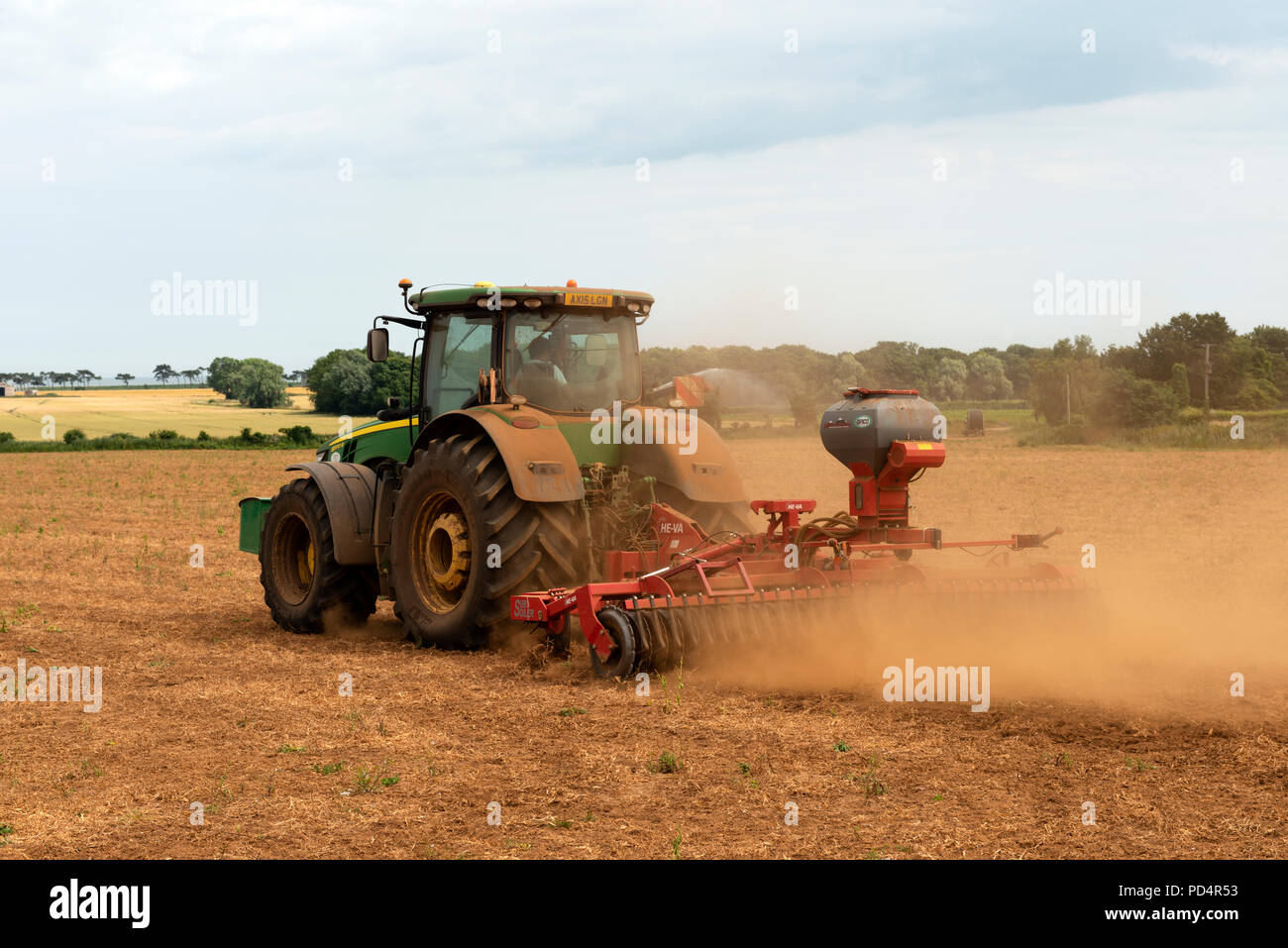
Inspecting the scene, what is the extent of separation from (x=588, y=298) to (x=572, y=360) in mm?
505

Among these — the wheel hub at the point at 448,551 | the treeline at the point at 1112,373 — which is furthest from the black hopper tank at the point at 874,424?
the treeline at the point at 1112,373

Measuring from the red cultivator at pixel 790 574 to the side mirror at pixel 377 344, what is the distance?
102 inches

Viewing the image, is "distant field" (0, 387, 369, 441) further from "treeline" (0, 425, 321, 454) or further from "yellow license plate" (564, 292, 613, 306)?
"yellow license plate" (564, 292, 613, 306)

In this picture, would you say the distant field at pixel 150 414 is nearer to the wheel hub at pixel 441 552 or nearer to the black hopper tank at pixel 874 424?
the wheel hub at pixel 441 552

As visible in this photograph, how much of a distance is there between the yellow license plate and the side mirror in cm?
155

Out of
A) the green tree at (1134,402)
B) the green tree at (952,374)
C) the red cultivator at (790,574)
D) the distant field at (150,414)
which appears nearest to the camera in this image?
the red cultivator at (790,574)

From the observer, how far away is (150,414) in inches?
3214

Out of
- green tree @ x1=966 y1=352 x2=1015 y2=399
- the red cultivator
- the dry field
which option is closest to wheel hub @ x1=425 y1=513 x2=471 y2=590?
the dry field

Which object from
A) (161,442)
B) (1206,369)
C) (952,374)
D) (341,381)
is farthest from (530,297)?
(341,381)

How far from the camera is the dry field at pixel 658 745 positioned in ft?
17.4

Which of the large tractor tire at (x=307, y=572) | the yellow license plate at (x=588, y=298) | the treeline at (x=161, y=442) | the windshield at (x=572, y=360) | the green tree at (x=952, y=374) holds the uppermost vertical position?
the green tree at (x=952, y=374)

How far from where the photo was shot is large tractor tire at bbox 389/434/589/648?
29.9 feet

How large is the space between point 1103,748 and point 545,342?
Result: 532 centimetres

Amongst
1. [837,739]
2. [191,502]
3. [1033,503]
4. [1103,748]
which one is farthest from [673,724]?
[191,502]
